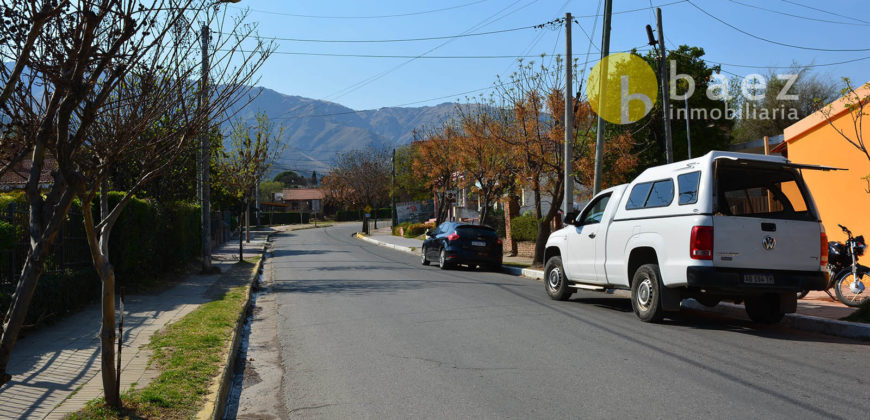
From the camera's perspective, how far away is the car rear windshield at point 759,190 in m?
9.36

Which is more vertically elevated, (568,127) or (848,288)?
(568,127)

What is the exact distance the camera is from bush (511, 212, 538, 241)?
95.6 feet

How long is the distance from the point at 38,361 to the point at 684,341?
7265mm

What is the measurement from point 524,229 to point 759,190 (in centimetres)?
1973

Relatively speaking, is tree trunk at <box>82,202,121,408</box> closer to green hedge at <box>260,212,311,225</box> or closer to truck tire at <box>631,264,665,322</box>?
truck tire at <box>631,264,665,322</box>

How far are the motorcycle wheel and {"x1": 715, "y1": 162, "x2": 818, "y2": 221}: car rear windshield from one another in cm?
185

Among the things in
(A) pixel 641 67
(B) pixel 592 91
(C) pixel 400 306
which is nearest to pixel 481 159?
(B) pixel 592 91

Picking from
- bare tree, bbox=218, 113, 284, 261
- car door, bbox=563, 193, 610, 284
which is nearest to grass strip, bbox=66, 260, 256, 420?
car door, bbox=563, 193, 610, 284

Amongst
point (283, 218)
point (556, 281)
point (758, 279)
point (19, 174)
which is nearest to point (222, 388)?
point (19, 174)

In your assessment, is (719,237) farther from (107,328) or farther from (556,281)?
(107,328)

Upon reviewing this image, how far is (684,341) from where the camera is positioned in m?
8.48

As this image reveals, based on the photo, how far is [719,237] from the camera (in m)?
8.80

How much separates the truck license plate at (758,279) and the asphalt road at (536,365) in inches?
27.9

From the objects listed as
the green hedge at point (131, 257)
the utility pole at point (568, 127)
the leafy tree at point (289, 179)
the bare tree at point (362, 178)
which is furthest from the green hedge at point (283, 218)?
the utility pole at point (568, 127)
